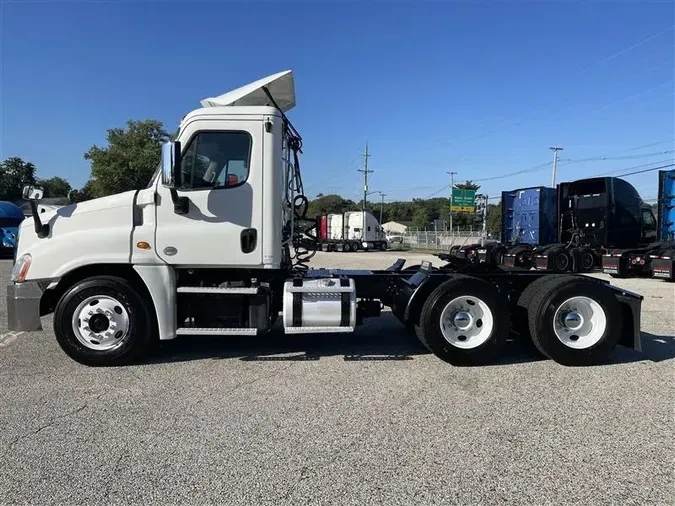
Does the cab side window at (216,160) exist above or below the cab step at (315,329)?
above

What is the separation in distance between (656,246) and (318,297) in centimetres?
1583

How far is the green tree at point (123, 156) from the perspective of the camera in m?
43.1

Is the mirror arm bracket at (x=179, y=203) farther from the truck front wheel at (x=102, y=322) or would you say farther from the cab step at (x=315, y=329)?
the cab step at (x=315, y=329)

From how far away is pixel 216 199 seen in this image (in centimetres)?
562

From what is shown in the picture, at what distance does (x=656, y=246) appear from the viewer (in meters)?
17.0

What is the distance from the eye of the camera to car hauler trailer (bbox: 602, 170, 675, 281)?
1627 cm

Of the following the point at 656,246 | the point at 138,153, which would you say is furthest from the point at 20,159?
→ the point at 656,246

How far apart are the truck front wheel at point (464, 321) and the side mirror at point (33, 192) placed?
4.50m

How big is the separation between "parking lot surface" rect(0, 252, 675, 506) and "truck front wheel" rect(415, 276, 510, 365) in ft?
0.70

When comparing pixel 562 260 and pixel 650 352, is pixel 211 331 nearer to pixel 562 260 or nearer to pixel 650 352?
pixel 650 352

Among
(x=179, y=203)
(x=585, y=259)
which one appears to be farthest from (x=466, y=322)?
(x=585, y=259)

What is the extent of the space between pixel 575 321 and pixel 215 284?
4.28 meters

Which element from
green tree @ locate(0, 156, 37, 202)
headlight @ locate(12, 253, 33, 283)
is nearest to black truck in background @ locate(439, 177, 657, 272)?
headlight @ locate(12, 253, 33, 283)

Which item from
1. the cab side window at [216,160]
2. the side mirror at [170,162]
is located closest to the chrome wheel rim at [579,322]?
the cab side window at [216,160]
